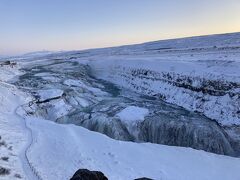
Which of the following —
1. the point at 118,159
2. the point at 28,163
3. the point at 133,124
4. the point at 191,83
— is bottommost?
the point at 133,124

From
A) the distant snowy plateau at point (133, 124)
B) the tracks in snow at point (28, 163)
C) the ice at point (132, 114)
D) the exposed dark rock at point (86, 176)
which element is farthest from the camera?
the ice at point (132, 114)

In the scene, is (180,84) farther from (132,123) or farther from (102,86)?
(102,86)

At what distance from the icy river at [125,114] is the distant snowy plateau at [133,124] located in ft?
0.21

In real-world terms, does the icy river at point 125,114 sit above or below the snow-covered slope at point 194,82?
below

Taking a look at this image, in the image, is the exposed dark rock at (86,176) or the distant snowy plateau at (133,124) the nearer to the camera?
the exposed dark rock at (86,176)

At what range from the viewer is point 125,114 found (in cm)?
2719

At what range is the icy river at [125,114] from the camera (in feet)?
76.8

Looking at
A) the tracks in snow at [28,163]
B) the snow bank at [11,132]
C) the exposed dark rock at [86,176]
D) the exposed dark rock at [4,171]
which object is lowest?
the tracks in snow at [28,163]

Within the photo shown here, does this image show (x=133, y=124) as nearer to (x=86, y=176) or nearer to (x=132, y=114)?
(x=132, y=114)

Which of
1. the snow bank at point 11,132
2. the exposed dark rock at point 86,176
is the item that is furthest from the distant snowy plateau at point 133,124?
the exposed dark rock at point 86,176

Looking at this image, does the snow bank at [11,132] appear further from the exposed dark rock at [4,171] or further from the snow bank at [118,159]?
the snow bank at [118,159]

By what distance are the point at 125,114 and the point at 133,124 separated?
151 centimetres

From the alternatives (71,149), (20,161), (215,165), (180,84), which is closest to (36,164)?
(20,161)

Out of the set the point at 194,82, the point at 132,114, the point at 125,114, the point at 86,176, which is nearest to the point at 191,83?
the point at 194,82
